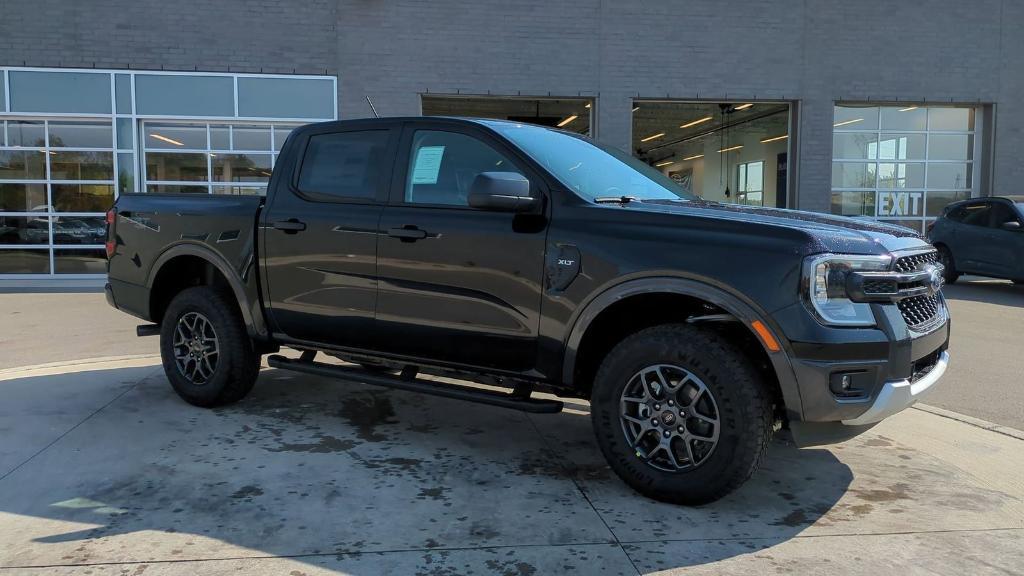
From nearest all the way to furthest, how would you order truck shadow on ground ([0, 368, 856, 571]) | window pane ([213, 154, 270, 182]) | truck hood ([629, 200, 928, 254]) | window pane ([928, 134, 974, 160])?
→ truck shadow on ground ([0, 368, 856, 571]) → truck hood ([629, 200, 928, 254]) → window pane ([213, 154, 270, 182]) → window pane ([928, 134, 974, 160])

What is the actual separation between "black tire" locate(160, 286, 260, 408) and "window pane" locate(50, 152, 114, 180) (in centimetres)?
1134

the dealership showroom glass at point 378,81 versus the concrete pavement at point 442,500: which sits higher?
the dealership showroom glass at point 378,81

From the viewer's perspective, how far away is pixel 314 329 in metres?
4.99

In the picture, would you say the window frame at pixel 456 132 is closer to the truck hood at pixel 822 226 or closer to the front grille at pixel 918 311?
the truck hood at pixel 822 226

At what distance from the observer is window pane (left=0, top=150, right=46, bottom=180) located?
15211mm

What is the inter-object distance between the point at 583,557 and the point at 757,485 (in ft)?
4.44

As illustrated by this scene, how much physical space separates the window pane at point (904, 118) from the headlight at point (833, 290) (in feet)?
51.2

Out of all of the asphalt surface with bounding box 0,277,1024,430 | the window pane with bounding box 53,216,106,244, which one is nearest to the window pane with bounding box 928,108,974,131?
the asphalt surface with bounding box 0,277,1024,430

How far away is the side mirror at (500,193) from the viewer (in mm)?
3900

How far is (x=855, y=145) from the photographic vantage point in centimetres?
1702

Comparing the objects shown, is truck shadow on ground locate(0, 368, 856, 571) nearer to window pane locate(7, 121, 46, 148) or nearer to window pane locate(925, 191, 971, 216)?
window pane locate(7, 121, 46, 148)

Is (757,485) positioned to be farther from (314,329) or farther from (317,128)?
(317,128)

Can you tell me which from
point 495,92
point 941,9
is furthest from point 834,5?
point 495,92

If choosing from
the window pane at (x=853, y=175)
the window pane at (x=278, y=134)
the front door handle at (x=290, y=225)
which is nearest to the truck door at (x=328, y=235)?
the front door handle at (x=290, y=225)
